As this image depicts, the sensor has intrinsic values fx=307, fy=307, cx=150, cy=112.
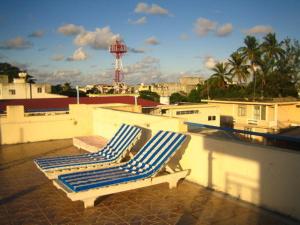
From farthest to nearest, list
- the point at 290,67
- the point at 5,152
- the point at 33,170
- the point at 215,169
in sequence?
the point at 290,67 < the point at 5,152 < the point at 33,170 < the point at 215,169

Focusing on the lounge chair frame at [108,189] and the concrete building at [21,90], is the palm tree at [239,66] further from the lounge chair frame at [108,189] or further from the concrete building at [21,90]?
the lounge chair frame at [108,189]

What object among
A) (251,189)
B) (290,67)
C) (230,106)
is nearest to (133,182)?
(251,189)

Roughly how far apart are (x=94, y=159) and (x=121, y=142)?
36.7 inches

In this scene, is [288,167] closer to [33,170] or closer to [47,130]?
[33,170]

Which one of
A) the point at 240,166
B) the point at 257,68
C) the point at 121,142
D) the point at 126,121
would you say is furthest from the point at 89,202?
the point at 257,68

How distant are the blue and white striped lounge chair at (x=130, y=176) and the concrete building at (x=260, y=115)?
2405 centimetres

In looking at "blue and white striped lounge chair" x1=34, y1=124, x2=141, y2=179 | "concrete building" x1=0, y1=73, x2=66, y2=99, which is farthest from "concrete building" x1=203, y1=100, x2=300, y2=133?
"blue and white striped lounge chair" x1=34, y1=124, x2=141, y2=179

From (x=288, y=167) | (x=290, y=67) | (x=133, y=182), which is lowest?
(x=133, y=182)

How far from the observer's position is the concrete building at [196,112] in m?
25.5

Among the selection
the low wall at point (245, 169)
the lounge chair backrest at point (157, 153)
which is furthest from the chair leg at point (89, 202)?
the low wall at point (245, 169)

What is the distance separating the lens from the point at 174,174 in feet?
22.6

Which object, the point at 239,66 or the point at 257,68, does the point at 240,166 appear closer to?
the point at 239,66

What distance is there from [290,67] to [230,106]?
21.3 m

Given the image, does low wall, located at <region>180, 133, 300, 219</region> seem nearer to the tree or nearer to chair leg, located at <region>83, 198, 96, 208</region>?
chair leg, located at <region>83, 198, 96, 208</region>
